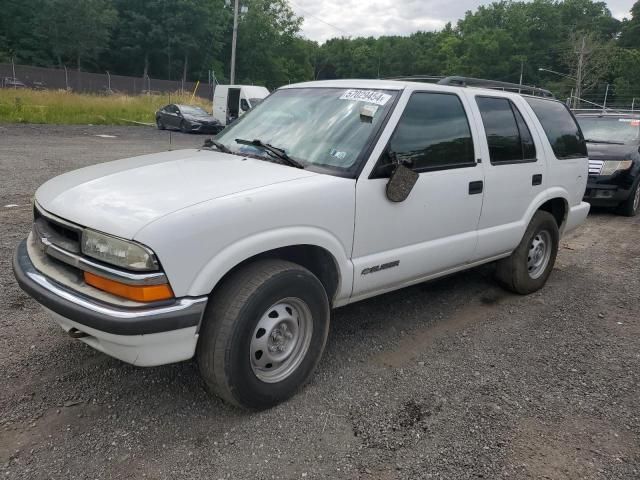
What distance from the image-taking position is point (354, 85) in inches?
150

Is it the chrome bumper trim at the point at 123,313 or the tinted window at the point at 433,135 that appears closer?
the chrome bumper trim at the point at 123,313

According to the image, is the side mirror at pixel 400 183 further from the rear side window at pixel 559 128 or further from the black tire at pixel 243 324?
the rear side window at pixel 559 128

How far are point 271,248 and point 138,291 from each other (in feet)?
2.34

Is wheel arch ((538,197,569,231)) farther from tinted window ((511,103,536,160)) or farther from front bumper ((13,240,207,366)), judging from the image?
front bumper ((13,240,207,366))

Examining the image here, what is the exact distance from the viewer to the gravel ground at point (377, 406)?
8.32 ft

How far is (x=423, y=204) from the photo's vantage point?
3549 mm

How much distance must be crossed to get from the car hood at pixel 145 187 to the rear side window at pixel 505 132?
6.11 ft

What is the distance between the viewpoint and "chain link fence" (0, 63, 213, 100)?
34.2m

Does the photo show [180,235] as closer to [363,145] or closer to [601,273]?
[363,145]

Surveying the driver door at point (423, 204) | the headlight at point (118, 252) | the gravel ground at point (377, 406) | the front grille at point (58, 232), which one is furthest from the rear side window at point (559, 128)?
the front grille at point (58, 232)

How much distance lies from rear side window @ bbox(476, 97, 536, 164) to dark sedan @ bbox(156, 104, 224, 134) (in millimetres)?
19846

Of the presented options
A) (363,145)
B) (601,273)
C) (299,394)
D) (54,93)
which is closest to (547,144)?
(601,273)

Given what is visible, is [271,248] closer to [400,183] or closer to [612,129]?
[400,183]

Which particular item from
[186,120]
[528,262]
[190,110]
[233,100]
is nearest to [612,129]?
[528,262]
